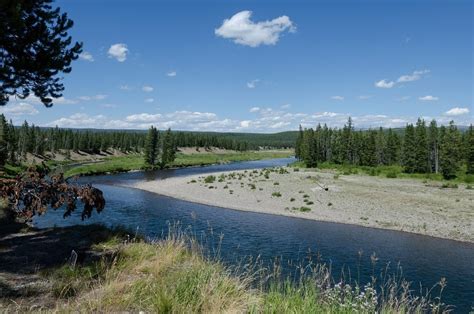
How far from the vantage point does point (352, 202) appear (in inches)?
1656

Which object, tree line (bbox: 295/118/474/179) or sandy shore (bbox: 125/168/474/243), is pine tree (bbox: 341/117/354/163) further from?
sandy shore (bbox: 125/168/474/243)

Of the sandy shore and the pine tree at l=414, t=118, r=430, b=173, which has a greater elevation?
the pine tree at l=414, t=118, r=430, b=173

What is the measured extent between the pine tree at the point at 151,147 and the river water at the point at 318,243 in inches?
2375

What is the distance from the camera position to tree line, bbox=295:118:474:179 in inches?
2861

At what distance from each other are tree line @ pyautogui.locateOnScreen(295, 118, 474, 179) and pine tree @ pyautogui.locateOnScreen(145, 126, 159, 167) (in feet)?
143

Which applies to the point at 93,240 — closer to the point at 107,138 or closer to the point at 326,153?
Answer: the point at 326,153

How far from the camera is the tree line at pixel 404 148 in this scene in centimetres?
7268

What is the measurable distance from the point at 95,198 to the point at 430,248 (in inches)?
948

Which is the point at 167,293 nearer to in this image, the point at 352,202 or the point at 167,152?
the point at 352,202

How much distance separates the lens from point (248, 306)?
20.6ft

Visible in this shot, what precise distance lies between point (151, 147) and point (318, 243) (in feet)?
260

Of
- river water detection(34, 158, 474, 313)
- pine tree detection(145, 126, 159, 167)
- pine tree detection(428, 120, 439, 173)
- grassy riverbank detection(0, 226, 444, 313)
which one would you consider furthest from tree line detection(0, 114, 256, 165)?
pine tree detection(428, 120, 439, 173)

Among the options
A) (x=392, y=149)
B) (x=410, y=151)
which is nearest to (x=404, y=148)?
(x=410, y=151)

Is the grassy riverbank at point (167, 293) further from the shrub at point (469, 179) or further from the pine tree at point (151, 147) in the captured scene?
the pine tree at point (151, 147)
